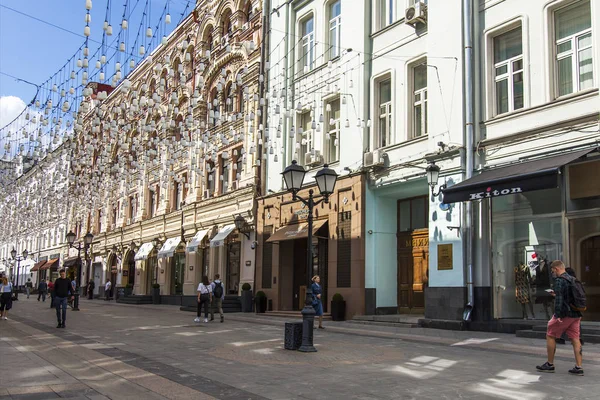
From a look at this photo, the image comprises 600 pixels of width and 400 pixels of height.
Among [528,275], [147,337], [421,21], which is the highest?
[421,21]

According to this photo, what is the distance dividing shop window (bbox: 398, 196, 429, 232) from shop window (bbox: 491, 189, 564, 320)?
4.07m

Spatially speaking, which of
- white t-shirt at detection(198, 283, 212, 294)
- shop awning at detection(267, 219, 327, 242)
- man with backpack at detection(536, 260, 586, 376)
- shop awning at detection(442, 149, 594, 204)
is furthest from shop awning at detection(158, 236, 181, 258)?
man with backpack at detection(536, 260, 586, 376)

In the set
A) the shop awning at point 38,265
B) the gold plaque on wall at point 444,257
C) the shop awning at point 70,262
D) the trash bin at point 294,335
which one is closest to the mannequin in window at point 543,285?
the gold plaque on wall at point 444,257

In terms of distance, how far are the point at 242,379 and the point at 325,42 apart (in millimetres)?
17900

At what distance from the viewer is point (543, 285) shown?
1560 cm

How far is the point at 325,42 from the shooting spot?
24.3 meters

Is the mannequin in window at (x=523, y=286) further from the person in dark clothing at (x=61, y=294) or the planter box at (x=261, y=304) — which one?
the person in dark clothing at (x=61, y=294)

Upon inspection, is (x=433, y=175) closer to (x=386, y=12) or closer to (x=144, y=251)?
(x=386, y=12)

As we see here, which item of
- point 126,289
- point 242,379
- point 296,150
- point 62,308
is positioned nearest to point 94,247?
point 126,289

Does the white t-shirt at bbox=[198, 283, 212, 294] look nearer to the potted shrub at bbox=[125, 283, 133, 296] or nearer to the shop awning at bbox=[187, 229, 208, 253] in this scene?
the shop awning at bbox=[187, 229, 208, 253]

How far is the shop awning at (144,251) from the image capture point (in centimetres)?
3884

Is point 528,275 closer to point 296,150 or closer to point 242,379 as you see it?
point 242,379

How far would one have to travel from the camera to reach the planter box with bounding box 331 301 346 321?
20.9m

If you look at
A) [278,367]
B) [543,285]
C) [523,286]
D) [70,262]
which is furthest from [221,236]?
[70,262]
